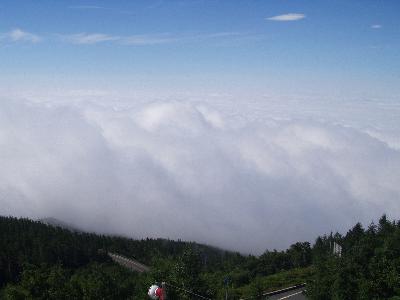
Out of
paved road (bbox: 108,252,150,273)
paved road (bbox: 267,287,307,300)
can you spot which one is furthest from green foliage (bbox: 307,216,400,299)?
paved road (bbox: 108,252,150,273)

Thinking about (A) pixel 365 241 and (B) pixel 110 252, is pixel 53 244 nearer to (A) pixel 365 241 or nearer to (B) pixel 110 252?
(B) pixel 110 252

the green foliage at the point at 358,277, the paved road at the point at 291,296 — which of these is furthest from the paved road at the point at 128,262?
the green foliage at the point at 358,277

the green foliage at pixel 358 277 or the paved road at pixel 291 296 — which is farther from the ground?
the green foliage at pixel 358 277

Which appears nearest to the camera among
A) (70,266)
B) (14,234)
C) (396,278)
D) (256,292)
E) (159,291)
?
(159,291)

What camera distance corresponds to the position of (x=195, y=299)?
143 feet

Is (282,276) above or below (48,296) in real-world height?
Result: below

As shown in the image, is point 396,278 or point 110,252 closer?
point 396,278

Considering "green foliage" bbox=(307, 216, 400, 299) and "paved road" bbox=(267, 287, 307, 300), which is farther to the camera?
"paved road" bbox=(267, 287, 307, 300)

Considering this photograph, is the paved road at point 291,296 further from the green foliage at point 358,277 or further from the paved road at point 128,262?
the paved road at point 128,262

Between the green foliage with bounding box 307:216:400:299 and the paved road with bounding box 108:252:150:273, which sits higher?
the green foliage with bounding box 307:216:400:299

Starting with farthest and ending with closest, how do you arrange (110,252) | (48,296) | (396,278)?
1. (110,252)
2. (396,278)
3. (48,296)

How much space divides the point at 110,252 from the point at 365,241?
12477cm

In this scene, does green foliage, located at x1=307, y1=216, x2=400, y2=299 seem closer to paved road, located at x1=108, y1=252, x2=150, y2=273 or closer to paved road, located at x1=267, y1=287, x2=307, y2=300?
paved road, located at x1=267, y1=287, x2=307, y2=300

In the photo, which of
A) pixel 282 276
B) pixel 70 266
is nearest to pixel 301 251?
pixel 282 276
